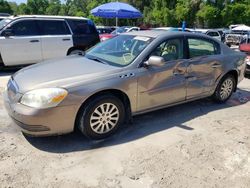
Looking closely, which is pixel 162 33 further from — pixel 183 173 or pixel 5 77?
pixel 5 77

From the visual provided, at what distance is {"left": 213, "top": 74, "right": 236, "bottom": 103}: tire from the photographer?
5488 mm

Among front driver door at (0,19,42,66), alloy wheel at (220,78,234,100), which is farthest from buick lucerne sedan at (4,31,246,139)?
front driver door at (0,19,42,66)

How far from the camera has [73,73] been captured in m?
3.75

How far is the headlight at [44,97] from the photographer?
332 cm

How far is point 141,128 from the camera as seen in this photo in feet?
14.1

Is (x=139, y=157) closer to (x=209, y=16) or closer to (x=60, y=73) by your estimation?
(x=60, y=73)

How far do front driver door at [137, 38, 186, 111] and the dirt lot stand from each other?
399 millimetres

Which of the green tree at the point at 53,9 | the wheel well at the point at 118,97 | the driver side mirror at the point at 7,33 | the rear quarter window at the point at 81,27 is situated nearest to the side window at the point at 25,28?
the driver side mirror at the point at 7,33

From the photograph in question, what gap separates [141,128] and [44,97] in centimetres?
163

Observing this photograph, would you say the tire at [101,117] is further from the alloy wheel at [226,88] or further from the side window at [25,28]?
the side window at [25,28]

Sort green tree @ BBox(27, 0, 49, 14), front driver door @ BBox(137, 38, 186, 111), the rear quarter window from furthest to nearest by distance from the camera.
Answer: green tree @ BBox(27, 0, 49, 14)
the rear quarter window
front driver door @ BBox(137, 38, 186, 111)

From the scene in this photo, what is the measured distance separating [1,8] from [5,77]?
67.2 meters

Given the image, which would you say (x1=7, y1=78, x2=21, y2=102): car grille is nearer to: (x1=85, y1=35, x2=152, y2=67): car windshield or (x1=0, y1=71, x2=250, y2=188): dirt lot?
(x1=0, y1=71, x2=250, y2=188): dirt lot

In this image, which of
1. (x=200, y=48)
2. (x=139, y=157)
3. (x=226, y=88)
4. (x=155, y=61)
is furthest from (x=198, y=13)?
(x=139, y=157)
